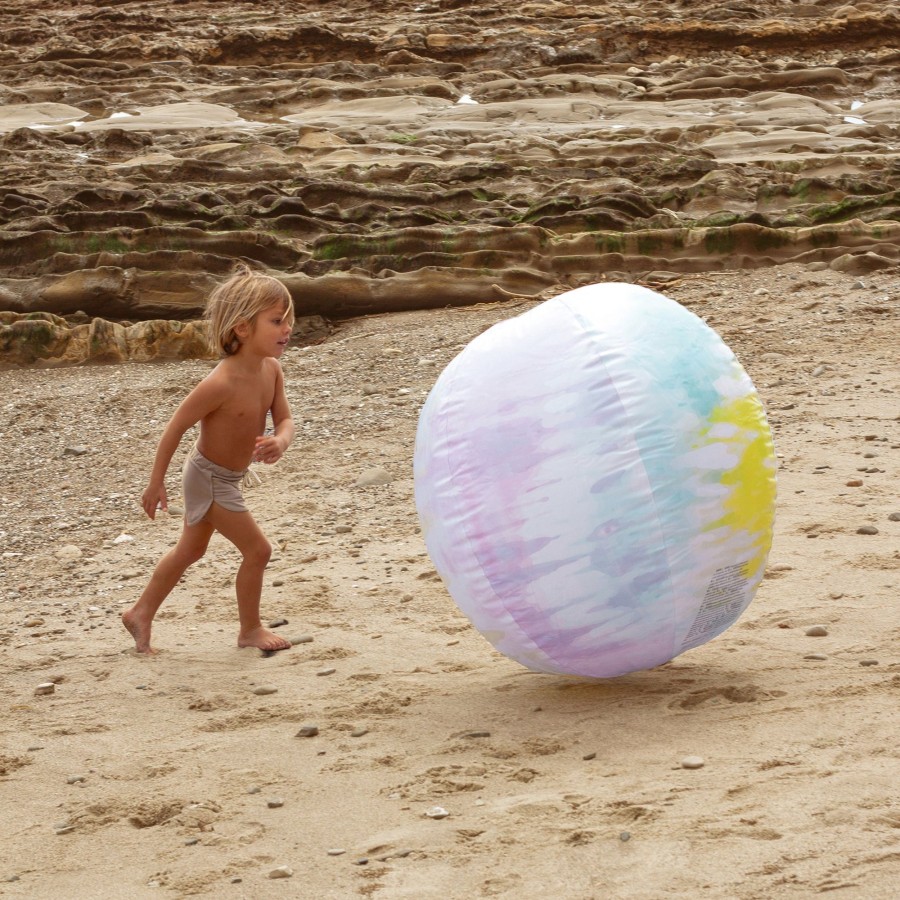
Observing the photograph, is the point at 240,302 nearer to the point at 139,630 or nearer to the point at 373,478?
the point at 139,630

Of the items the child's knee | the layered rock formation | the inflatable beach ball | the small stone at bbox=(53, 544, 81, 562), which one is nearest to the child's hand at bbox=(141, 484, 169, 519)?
the child's knee

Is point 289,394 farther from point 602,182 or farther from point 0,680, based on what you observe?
point 602,182

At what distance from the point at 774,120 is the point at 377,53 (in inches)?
294

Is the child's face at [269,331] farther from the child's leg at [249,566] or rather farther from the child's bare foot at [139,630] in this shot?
the child's bare foot at [139,630]

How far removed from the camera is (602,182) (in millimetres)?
12477

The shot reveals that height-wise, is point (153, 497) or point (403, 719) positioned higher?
point (153, 497)

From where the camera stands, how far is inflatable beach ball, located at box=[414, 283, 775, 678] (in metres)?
3.51

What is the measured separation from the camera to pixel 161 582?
4887 millimetres

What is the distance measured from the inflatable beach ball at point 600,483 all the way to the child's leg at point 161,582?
1.36m

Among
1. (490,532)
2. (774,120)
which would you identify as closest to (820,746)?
(490,532)

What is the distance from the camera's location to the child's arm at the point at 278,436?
14.9 ft

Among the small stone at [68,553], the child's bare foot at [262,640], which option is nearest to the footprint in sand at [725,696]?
the child's bare foot at [262,640]

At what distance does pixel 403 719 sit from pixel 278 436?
4.10 ft

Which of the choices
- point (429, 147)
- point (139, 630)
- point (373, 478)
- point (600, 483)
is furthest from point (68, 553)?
point (429, 147)
